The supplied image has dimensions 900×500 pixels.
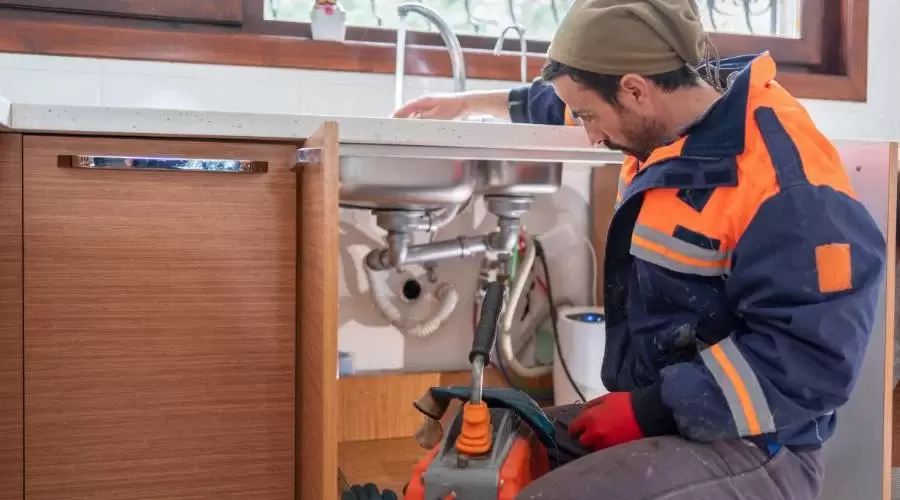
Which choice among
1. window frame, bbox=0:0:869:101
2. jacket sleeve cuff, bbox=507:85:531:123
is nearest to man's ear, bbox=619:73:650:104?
jacket sleeve cuff, bbox=507:85:531:123

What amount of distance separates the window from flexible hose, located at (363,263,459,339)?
54cm

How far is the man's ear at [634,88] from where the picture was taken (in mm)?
872

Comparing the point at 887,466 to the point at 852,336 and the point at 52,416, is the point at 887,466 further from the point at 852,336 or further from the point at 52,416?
the point at 52,416

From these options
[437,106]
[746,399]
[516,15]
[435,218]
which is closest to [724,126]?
[746,399]

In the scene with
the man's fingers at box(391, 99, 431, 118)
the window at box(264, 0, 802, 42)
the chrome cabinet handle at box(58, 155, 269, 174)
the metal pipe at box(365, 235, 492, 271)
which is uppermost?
the window at box(264, 0, 802, 42)

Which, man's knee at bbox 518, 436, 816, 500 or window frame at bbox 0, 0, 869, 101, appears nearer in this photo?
man's knee at bbox 518, 436, 816, 500

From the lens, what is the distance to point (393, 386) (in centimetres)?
164

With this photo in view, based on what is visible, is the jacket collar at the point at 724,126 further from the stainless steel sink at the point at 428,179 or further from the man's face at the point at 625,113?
the stainless steel sink at the point at 428,179

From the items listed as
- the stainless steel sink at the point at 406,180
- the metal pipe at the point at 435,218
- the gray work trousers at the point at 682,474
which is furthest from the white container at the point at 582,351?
the gray work trousers at the point at 682,474

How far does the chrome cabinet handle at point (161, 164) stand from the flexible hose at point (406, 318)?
657mm

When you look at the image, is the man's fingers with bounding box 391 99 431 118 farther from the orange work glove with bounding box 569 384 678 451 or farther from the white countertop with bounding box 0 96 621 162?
the orange work glove with bounding box 569 384 678 451

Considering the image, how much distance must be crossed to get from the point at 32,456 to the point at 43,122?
39 cm

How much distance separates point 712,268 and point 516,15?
1111 mm

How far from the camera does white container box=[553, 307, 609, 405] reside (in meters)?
1.57
